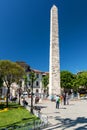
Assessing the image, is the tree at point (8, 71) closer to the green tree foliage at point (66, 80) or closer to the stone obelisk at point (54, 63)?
the stone obelisk at point (54, 63)

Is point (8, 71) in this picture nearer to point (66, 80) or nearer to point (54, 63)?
point (54, 63)

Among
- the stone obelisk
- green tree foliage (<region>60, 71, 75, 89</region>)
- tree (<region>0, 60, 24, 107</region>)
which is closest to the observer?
tree (<region>0, 60, 24, 107</region>)

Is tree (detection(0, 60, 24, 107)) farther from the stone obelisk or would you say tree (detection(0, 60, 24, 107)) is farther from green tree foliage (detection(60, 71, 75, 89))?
green tree foliage (detection(60, 71, 75, 89))

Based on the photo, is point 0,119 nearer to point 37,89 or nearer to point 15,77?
point 15,77

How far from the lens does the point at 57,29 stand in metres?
47.4

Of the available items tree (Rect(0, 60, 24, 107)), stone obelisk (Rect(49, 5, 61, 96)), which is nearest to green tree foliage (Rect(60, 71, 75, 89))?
stone obelisk (Rect(49, 5, 61, 96))

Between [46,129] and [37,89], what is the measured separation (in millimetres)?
67865

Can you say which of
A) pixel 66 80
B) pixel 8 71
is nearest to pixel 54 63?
pixel 8 71

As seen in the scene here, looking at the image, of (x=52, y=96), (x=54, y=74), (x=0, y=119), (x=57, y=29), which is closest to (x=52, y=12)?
(x=57, y=29)

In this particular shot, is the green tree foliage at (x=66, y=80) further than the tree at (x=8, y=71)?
Yes

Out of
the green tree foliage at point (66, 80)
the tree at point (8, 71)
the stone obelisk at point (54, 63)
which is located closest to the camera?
the tree at point (8, 71)

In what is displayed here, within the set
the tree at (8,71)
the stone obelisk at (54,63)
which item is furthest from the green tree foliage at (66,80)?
the tree at (8,71)

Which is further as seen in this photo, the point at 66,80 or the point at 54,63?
the point at 66,80

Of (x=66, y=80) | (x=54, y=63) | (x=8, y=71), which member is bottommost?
(x=8, y=71)
